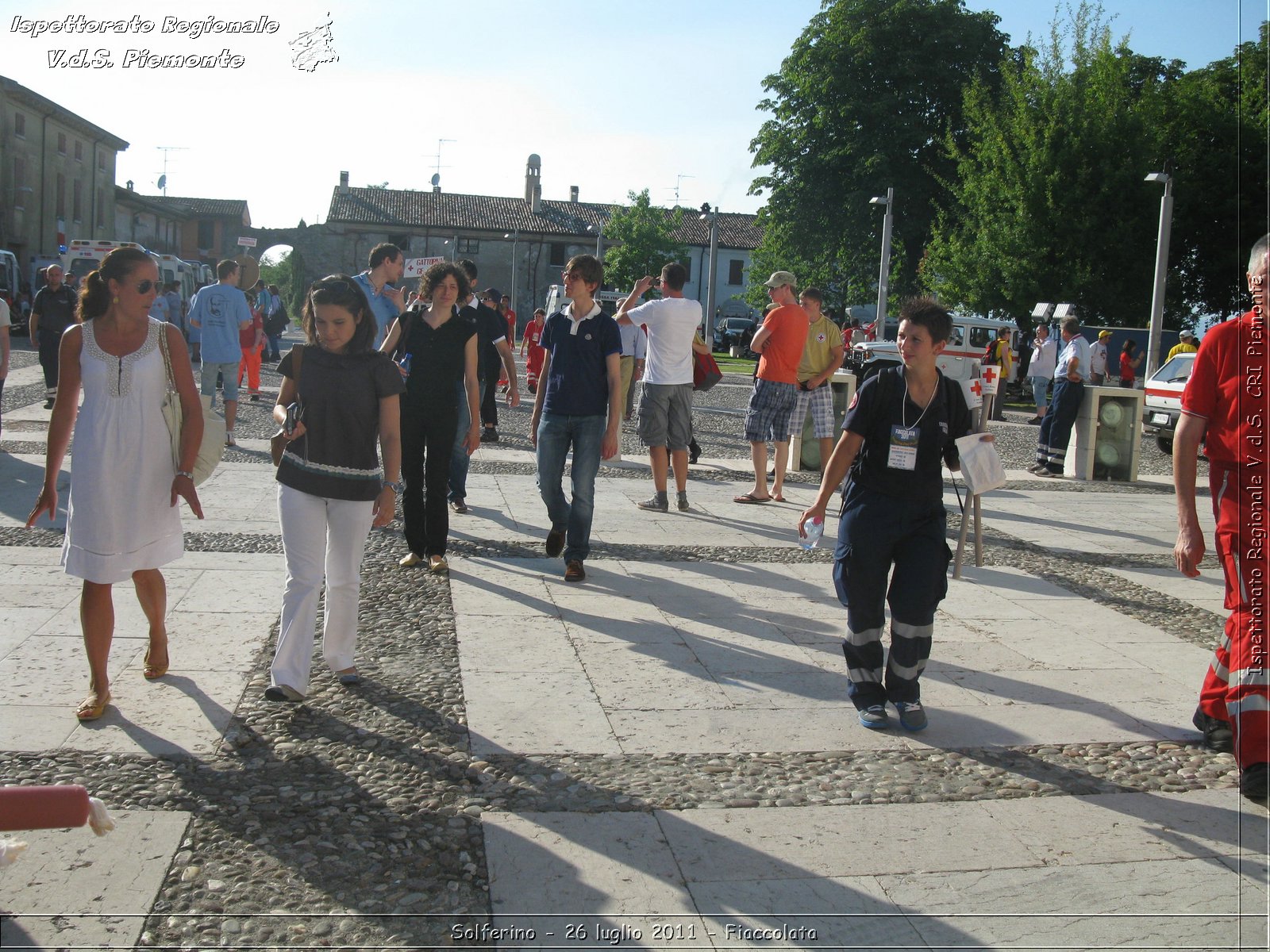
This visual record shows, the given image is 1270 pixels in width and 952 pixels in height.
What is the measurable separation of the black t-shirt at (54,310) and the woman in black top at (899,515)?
12.1 m

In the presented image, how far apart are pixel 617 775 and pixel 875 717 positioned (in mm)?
1151

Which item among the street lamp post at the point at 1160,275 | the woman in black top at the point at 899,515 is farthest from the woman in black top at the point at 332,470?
the street lamp post at the point at 1160,275

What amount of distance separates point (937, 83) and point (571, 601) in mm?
37823

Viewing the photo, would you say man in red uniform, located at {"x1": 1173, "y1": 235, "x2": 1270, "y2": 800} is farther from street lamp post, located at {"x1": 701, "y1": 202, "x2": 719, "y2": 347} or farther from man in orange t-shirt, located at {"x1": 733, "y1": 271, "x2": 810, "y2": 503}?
street lamp post, located at {"x1": 701, "y1": 202, "x2": 719, "y2": 347}

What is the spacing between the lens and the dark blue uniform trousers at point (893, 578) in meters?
4.41

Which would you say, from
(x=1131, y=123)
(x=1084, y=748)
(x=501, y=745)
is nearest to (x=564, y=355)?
(x=501, y=745)

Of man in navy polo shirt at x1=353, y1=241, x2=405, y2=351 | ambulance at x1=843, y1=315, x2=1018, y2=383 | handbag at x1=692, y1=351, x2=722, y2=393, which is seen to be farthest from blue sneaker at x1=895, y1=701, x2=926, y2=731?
ambulance at x1=843, y1=315, x2=1018, y2=383

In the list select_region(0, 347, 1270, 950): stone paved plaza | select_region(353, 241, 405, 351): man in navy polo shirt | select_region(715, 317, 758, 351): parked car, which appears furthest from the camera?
select_region(715, 317, 758, 351): parked car

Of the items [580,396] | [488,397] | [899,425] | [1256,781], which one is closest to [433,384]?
[580,396]

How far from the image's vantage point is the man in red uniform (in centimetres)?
381

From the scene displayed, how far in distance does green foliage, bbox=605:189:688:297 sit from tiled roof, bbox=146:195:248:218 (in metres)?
28.2

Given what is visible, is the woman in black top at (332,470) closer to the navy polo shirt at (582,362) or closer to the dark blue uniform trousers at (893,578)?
the dark blue uniform trousers at (893,578)

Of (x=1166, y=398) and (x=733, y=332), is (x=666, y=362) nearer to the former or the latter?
(x=1166, y=398)

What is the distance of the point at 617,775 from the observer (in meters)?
3.95
